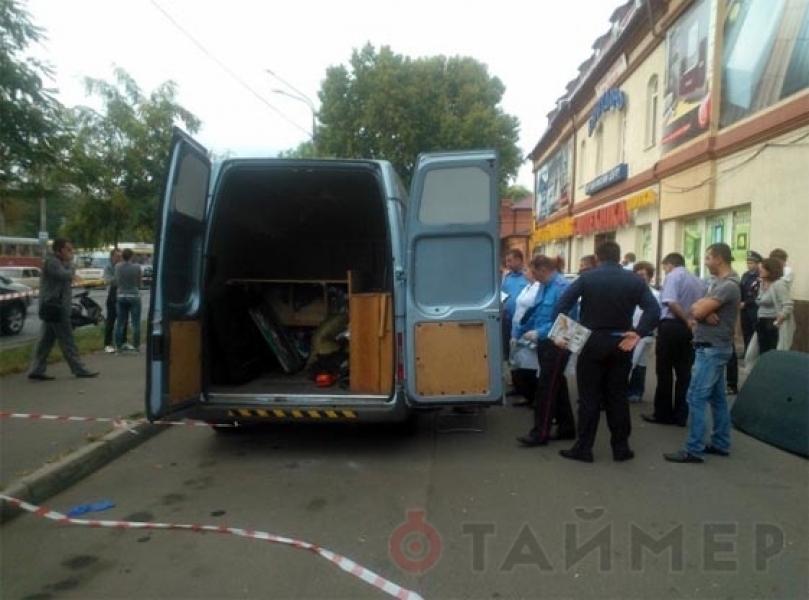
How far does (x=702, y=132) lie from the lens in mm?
13359

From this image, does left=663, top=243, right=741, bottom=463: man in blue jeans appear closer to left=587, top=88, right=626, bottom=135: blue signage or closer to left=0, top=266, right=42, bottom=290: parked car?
left=587, top=88, right=626, bottom=135: blue signage

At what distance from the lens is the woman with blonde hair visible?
7957mm

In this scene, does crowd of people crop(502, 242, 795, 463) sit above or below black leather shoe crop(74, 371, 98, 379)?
above

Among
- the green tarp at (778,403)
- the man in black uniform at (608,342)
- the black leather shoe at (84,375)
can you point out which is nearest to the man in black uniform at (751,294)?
the green tarp at (778,403)

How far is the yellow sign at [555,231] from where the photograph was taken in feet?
85.9

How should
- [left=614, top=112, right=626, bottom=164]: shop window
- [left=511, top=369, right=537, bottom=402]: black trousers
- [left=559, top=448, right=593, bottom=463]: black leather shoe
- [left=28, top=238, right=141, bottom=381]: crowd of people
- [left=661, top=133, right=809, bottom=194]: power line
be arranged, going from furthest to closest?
[left=614, top=112, right=626, bottom=164]: shop window
[left=661, top=133, right=809, bottom=194]: power line
[left=28, top=238, right=141, bottom=381]: crowd of people
[left=511, top=369, right=537, bottom=402]: black trousers
[left=559, top=448, right=593, bottom=463]: black leather shoe

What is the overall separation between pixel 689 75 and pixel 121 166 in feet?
40.6

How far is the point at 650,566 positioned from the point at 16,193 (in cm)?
973

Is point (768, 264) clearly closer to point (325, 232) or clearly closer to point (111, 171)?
point (325, 232)

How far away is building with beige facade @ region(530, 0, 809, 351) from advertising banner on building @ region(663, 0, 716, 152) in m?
0.04

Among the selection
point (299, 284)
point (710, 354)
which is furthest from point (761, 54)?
point (299, 284)

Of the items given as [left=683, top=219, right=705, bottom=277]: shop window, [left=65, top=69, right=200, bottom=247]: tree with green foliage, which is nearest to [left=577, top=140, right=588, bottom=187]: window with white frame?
[left=683, top=219, right=705, bottom=277]: shop window

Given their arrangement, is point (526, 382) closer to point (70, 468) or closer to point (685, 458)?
point (685, 458)

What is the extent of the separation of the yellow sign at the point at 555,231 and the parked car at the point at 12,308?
18.6 metres
